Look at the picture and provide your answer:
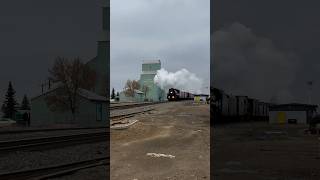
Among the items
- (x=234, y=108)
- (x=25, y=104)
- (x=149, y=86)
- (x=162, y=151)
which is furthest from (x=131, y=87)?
(x=162, y=151)

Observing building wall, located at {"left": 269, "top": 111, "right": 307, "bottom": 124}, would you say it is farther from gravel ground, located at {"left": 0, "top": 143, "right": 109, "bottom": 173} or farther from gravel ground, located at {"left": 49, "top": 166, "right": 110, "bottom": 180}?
gravel ground, located at {"left": 49, "top": 166, "right": 110, "bottom": 180}

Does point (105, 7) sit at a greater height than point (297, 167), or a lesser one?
greater

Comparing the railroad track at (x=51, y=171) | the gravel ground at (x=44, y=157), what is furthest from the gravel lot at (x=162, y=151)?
the gravel ground at (x=44, y=157)

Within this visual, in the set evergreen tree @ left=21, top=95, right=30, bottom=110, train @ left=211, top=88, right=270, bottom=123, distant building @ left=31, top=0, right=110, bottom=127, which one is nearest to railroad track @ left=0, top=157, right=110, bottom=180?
train @ left=211, top=88, right=270, bottom=123

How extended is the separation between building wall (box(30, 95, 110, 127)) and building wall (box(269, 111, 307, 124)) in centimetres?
2758

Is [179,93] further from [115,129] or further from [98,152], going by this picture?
[98,152]

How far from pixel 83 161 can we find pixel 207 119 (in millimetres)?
20422

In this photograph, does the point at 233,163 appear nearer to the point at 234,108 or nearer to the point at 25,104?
the point at 234,108

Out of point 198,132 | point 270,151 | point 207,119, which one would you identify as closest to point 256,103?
point 207,119

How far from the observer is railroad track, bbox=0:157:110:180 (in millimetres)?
13641

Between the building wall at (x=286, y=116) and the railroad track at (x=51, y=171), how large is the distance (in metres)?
49.0

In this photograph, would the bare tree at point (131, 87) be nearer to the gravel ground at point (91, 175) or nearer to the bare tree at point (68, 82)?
the bare tree at point (68, 82)

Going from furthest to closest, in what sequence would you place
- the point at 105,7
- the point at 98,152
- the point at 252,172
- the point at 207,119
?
the point at 105,7 < the point at 207,119 < the point at 98,152 < the point at 252,172

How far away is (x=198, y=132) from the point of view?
2716 centimetres
